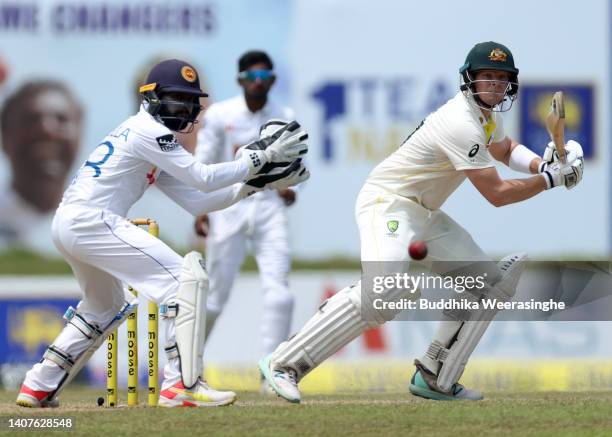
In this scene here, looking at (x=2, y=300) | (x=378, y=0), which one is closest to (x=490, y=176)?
(x=2, y=300)

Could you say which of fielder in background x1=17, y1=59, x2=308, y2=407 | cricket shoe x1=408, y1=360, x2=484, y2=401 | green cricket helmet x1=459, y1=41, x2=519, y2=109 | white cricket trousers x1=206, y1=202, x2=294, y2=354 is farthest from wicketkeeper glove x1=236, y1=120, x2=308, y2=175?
white cricket trousers x1=206, y1=202, x2=294, y2=354

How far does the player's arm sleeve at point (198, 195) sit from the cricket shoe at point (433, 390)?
1248mm

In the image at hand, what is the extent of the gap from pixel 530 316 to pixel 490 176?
13.2ft

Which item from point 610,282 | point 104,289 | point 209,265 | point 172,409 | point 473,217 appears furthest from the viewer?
point 473,217

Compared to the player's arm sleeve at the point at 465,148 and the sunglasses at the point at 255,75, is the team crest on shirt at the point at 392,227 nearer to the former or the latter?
the player's arm sleeve at the point at 465,148

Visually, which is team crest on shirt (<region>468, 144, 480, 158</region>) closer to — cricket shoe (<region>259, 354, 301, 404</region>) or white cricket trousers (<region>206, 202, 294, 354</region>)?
cricket shoe (<region>259, 354, 301, 404</region>)

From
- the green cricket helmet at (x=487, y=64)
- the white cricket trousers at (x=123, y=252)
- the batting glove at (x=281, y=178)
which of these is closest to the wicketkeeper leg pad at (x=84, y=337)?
the white cricket trousers at (x=123, y=252)

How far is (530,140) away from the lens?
15.8 m

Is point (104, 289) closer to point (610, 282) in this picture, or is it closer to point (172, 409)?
point (172, 409)

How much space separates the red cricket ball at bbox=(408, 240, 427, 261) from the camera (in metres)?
7.59

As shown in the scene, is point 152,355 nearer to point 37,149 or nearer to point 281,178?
point 281,178

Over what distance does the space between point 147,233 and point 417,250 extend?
1.29 meters

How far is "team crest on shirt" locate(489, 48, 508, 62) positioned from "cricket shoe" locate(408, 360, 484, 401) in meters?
1.55

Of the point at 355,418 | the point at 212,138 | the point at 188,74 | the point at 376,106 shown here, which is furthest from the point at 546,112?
the point at 355,418
